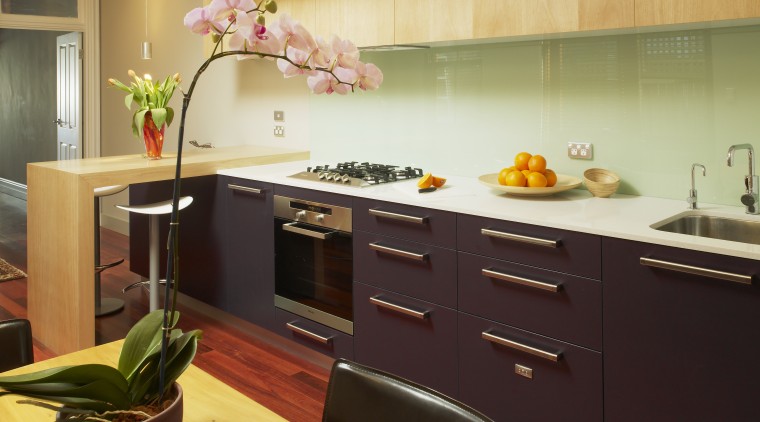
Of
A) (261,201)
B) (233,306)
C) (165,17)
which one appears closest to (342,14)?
(261,201)

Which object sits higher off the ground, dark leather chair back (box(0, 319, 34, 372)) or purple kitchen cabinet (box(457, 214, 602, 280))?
purple kitchen cabinet (box(457, 214, 602, 280))

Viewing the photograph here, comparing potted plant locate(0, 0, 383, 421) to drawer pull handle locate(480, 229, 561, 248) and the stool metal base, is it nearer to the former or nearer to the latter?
drawer pull handle locate(480, 229, 561, 248)

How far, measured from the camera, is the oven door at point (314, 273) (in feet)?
10.3

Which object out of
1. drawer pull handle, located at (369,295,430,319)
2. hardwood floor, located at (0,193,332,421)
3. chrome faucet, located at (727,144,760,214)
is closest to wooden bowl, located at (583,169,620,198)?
chrome faucet, located at (727,144,760,214)

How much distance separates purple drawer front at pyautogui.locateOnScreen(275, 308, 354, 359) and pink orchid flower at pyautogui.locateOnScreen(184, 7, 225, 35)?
2.30m

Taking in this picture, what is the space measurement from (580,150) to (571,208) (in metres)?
0.48

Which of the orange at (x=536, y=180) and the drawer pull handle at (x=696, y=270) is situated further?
the orange at (x=536, y=180)

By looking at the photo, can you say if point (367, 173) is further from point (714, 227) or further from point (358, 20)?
point (714, 227)

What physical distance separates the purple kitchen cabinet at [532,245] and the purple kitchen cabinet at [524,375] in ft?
0.85

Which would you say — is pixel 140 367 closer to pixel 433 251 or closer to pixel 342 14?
pixel 433 251

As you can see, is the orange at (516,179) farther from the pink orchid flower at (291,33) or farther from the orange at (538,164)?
the pink orchid flower at (291,33)

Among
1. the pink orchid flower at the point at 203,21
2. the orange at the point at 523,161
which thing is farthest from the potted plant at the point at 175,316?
the orange at the point at 523,161

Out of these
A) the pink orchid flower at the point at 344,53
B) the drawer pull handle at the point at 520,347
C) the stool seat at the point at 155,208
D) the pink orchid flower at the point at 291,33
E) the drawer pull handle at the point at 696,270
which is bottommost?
the drawer pull handle at the point at 520,347

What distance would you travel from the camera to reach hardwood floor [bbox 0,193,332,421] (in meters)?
3.06
